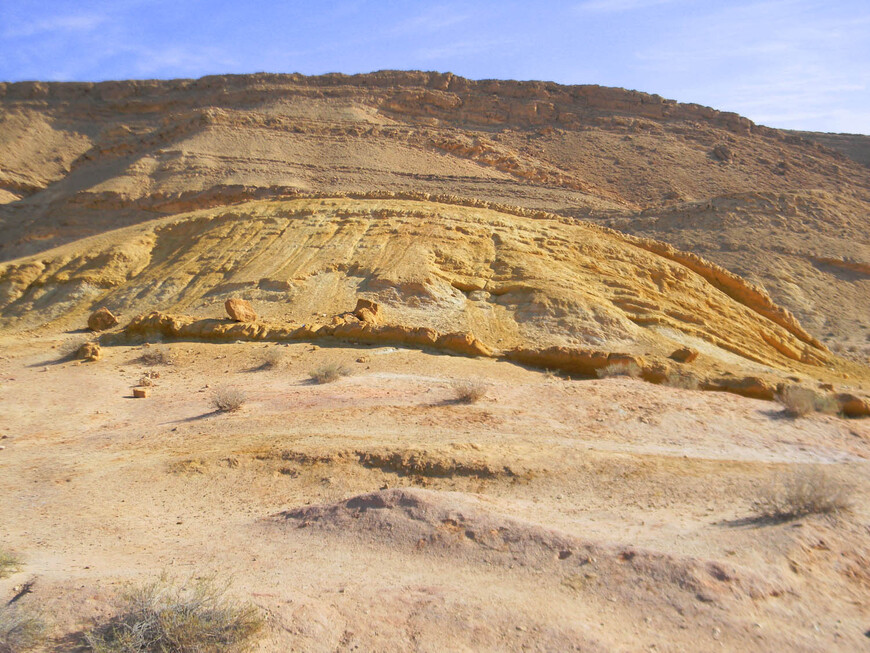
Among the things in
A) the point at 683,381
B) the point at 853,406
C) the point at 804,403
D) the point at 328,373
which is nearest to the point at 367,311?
the point at 328,373

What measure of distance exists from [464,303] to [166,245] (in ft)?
37.3

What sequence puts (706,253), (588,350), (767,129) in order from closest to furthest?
(588,350) < (706,253) < (767,129)

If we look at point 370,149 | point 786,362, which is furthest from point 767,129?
point 786,362

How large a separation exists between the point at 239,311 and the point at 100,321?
4557 mm

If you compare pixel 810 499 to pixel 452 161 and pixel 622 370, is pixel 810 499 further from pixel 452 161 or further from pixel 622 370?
pixel 452 161

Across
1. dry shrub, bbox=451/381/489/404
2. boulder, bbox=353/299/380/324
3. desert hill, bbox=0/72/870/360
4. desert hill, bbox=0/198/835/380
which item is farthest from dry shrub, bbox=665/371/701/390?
desert hill, bbox=0/72/870/360

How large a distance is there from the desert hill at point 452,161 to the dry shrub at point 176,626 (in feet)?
73.5

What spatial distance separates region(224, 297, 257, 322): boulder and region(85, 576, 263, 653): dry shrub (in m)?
11.8

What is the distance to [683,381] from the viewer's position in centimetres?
1226

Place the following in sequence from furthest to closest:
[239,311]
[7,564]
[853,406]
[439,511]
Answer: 1. [239,311]
2. [853,406]
3. [439,511]
4. [7,564]

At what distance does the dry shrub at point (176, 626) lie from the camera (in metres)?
3.73

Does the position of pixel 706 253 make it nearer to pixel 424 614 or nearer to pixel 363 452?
pixel 363 452

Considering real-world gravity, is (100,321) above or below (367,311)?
below

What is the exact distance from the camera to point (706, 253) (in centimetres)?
2611
